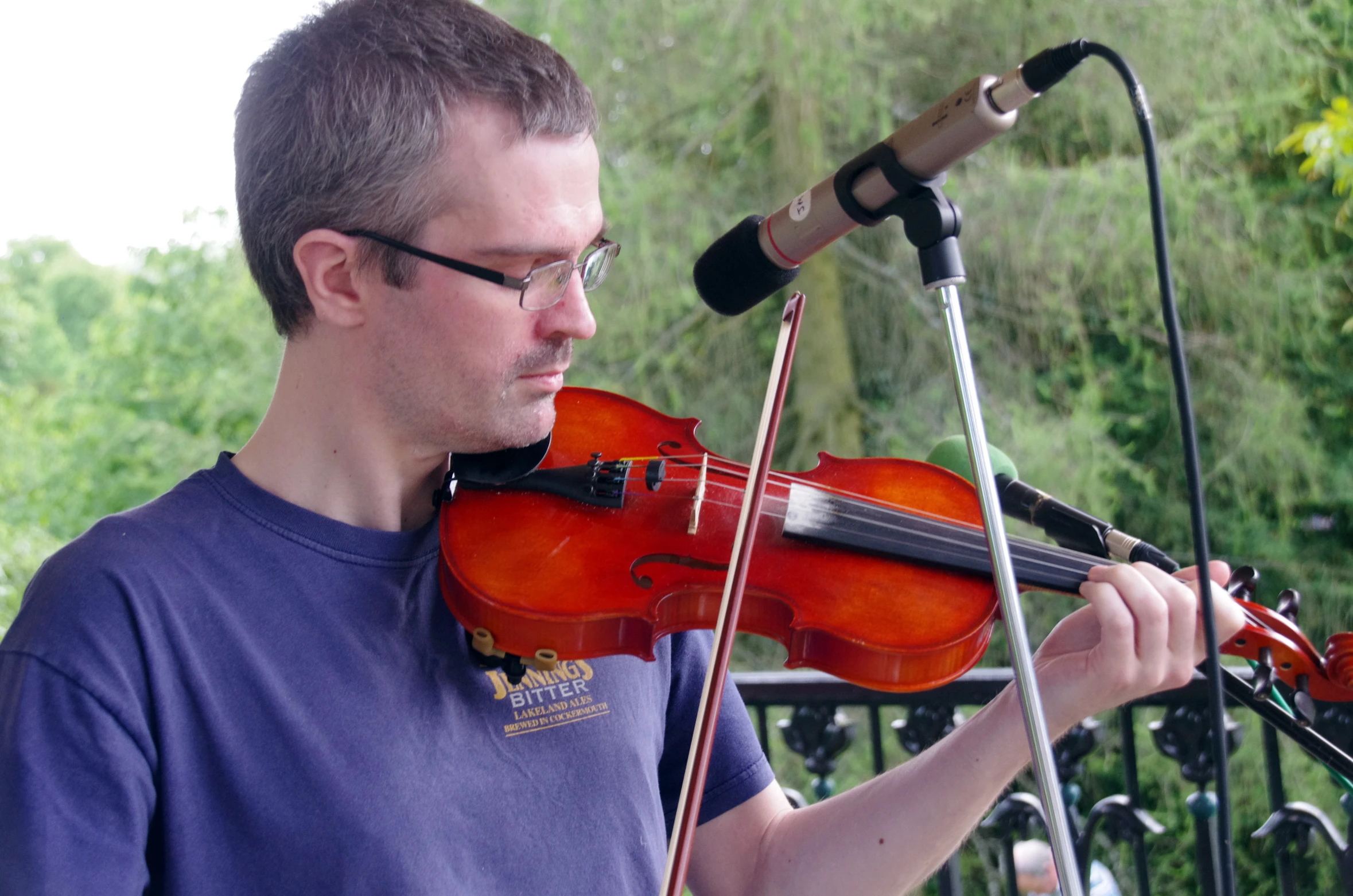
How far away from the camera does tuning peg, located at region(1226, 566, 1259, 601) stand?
1.12m

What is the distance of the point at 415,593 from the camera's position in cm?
117

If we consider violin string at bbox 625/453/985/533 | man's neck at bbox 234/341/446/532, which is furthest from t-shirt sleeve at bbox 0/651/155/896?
violin string at bbox 625/453/985/533

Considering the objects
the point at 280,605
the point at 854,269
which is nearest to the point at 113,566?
the point at 280,605

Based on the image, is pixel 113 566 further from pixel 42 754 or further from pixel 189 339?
pixel 189 339

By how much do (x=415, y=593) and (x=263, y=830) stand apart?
0.93 ft

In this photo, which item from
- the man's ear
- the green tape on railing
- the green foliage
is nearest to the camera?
the green tape on railing

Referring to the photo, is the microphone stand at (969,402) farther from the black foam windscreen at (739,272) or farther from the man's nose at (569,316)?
the man's nose at (569,316)

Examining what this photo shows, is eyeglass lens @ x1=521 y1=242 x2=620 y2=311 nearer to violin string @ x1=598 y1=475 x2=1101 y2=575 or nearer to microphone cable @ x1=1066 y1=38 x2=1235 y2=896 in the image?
violin string @ x1=598 y1=475 x2=1101 y2=575

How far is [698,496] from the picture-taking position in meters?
1.36

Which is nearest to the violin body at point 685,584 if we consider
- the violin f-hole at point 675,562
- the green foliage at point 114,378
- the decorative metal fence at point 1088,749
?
the violin f-hole at point 675,562

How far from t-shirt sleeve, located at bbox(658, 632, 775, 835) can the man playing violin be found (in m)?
0.09

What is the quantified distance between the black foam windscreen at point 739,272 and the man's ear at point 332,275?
39 centimetres

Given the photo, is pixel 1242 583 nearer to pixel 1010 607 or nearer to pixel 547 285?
pixel 1010 607

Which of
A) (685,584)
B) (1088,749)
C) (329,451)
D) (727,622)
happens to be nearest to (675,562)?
(685,584)
